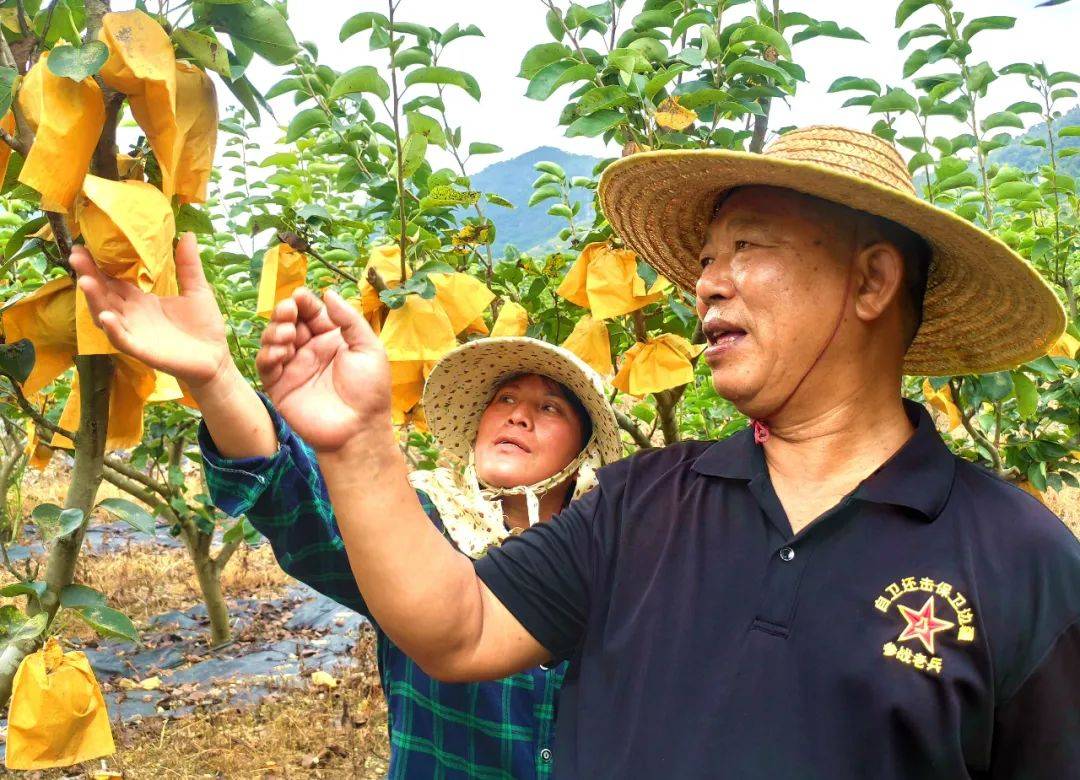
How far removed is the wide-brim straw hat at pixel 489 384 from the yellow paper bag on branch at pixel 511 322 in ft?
0.91

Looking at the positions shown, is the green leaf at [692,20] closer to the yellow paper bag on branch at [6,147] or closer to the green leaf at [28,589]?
the yellow paper bag on branch at [6,147]

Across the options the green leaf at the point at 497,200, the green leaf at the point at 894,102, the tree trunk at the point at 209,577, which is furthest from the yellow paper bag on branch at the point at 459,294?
the tree trunk at the point at 209,577

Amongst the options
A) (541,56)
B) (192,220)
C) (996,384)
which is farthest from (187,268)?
(996,384)

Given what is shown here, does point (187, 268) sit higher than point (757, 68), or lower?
lower

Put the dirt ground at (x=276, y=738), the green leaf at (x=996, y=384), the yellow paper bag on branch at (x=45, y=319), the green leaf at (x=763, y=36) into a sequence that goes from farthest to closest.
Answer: the dirt ground at (x=276, y=738) < the green leaf at (x=996, y=384) < the green leaf at (x=763, y=36) < the yellow paper bag on branch at (x=45, y=319)

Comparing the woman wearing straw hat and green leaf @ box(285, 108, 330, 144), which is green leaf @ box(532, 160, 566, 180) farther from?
the woman wearing straw hat

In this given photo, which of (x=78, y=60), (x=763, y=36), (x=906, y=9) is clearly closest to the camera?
(x=78, y=60)

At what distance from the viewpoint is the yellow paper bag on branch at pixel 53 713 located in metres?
1.31

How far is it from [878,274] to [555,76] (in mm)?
849

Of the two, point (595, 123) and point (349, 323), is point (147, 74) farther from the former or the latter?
point (595, 123)

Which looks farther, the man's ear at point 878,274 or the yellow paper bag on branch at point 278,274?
the yellow paper bag on branch at point 278,274

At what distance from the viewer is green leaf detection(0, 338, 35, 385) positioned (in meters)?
1.24

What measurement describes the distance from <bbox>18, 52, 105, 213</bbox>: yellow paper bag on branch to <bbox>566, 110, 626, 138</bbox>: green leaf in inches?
34.2

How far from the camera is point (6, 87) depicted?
968mm
